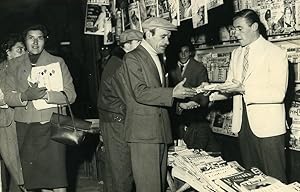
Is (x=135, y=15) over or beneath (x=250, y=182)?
over

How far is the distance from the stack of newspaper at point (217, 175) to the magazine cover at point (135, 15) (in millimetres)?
1529

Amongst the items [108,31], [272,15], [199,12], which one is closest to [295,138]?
[272,15]

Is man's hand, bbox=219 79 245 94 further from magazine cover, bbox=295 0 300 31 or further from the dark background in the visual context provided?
the dark background

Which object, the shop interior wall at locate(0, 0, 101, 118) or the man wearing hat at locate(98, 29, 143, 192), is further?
the shop interior wall at locate(0, 0, 101, 118)

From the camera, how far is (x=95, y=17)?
17.7 feet

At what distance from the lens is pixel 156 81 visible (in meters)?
3.16

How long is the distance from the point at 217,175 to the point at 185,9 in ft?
4.30

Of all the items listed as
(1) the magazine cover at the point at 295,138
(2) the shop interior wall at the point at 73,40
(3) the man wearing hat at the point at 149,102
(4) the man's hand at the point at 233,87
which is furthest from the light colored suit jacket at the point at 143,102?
(2) the shop interior wall at the point at 73,40

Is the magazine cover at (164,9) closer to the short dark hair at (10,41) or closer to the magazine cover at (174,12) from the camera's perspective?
the magazine cover at (174,12)

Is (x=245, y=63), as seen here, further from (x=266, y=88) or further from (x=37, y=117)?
(x=37, y=117)

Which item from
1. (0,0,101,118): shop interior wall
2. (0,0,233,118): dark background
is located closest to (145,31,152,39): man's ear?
(0,0,233,118): dark background

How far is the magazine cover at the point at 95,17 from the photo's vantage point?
5.36m

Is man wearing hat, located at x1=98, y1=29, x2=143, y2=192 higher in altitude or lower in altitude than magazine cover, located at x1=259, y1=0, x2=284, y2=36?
lower

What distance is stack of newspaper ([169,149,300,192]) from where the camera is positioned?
9.34 feet
